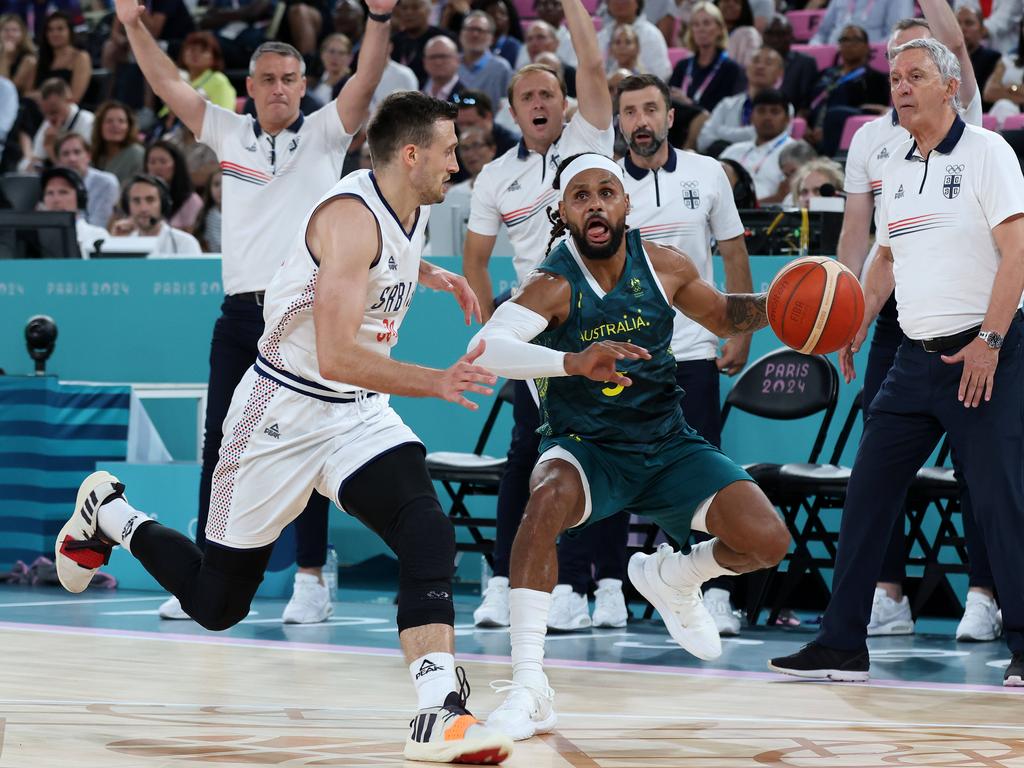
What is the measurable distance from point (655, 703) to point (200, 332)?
5.07 m

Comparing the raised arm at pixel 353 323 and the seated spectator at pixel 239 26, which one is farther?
the seated spectator at pixel 239 26

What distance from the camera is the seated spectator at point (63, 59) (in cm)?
1570

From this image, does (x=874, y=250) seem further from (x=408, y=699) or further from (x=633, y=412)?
(x=408, y=699)

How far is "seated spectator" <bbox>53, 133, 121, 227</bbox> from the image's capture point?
12.5 meters

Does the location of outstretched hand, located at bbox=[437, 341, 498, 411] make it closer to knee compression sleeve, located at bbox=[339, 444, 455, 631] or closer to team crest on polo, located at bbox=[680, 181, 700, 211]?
knee compression sleeve, located at bbox=[339, 444, 455, 631]

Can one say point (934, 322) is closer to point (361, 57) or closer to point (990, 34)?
point (361, 57)

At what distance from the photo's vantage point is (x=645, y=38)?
12953 mm

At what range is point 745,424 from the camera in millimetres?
8359

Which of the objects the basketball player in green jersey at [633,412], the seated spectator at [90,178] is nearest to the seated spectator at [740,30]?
the seated spectator at [90,178]

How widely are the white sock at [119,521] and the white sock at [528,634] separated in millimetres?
1390

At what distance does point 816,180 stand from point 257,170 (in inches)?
131

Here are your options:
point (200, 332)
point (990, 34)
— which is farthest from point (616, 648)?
point (990, 34)

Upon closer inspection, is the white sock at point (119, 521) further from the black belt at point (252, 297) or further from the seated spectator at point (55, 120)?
the seated spectator at point (55, 120)

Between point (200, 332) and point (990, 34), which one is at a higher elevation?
point (990, 34)
